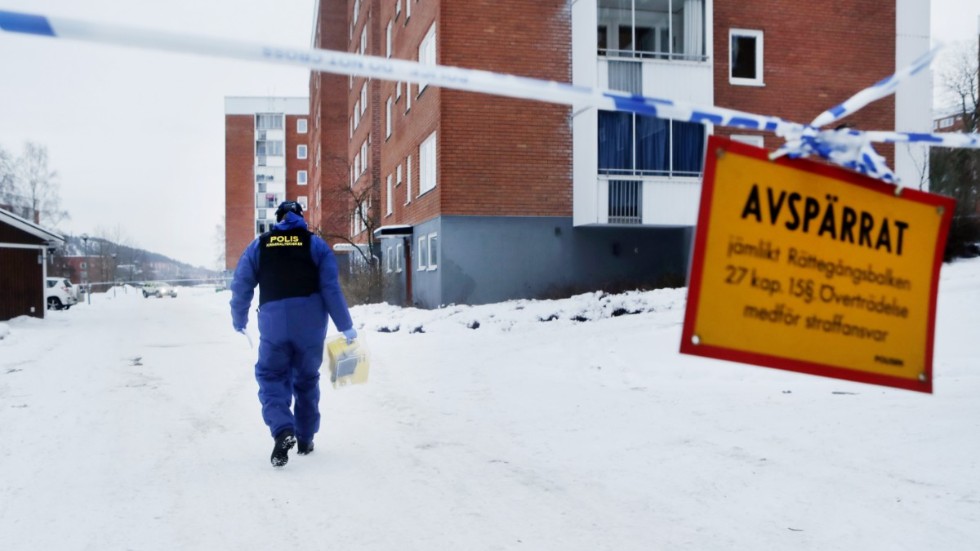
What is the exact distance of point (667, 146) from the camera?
70.3 ft

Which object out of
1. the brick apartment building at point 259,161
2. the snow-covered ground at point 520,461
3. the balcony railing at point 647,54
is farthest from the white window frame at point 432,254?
the brick apartment building at point 259,161

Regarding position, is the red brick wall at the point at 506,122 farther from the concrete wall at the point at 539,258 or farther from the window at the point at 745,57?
the window at the point at 745,57

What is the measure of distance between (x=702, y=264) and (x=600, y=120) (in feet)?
65.1

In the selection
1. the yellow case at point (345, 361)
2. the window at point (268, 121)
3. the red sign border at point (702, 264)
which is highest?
the window at point (268, 121)

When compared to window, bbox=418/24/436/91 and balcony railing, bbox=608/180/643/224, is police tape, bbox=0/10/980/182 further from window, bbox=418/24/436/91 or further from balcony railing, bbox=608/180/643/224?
window, bbox=418/24/436/91

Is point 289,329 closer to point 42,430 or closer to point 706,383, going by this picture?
point 42,430

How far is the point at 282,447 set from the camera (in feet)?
20.2

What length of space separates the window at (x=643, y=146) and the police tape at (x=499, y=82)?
1916cm

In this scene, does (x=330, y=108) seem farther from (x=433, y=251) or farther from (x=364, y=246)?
(x=433, y=251)

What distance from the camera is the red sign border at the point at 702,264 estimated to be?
220 cm

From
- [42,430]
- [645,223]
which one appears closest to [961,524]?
[42,430]

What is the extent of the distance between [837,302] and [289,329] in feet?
15.2

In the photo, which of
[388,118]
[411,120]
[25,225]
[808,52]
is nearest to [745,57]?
[808,52]

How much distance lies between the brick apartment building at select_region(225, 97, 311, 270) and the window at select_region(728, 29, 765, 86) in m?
81.2
